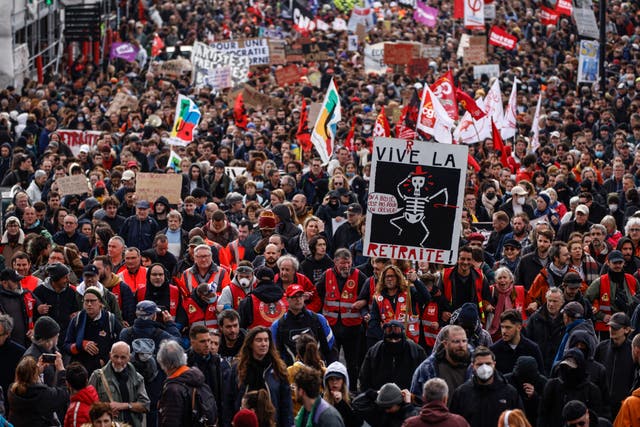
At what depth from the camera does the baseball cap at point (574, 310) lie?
11.0m

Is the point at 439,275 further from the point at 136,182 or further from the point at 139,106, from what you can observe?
the point at 139,106

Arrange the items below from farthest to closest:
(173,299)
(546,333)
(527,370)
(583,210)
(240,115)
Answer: (240,115) < (583,210) < (173,299) < (546,333) < (527,370)

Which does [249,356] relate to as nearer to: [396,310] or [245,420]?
[245,420]

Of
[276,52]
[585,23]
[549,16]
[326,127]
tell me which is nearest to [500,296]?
[326,127]

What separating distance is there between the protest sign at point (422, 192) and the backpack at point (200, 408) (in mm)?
3177

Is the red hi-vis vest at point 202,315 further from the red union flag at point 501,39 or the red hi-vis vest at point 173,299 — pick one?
the red union flag at point 501,39

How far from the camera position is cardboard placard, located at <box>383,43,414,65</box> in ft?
112

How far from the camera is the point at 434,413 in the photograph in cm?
825

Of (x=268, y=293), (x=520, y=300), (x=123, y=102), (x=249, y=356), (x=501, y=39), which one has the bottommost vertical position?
(x=501, y=39)

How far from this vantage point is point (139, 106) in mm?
27125

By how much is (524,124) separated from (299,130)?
558 cm

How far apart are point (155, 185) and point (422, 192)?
5928 millimetres

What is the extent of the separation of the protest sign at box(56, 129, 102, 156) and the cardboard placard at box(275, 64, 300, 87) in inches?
313

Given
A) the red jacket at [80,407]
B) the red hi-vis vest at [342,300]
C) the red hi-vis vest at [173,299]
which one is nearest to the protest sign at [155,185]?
the red hi-vis vest at [342,300]
